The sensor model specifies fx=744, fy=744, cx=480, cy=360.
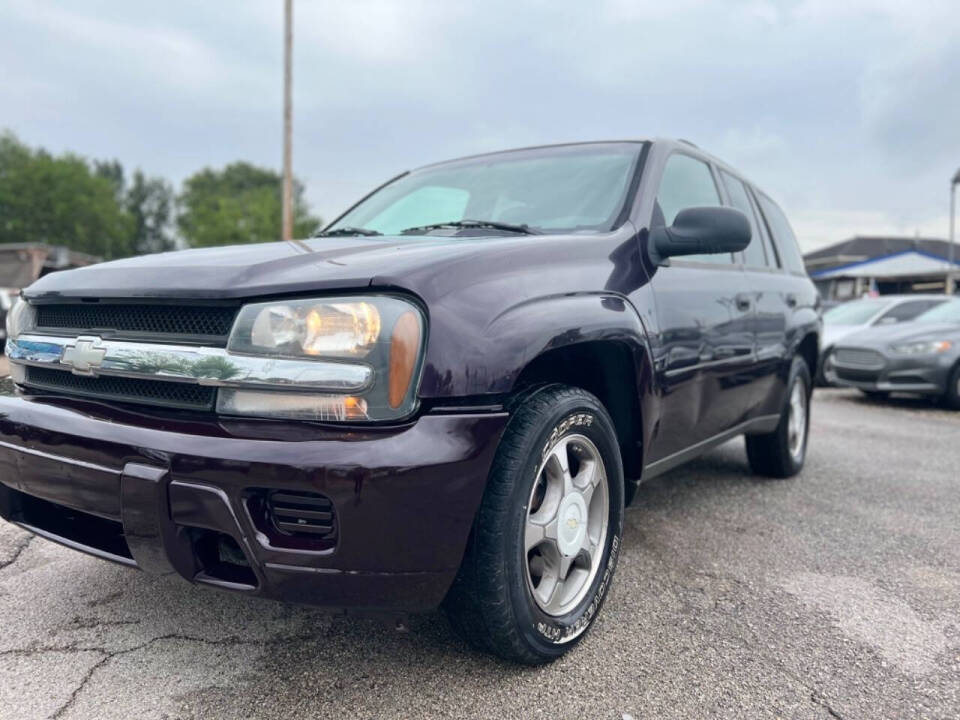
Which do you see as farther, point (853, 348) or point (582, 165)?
point (853, 348)

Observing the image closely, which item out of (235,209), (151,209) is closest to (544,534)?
(235,209)

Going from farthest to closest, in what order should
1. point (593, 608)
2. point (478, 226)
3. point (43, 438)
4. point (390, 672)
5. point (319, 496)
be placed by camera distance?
point (478, 226) → point (593, 608) → point (390, 672) → point (43, 438) → point (319, 496)

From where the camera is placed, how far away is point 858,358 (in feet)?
30.1

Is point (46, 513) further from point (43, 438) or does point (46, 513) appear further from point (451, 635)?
point (451, 635)

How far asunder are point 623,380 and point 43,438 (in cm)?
169

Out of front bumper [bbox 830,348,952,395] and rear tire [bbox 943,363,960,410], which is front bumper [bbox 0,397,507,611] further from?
rear tire [bbox 943,363,960,410]

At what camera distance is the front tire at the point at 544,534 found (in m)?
1.85

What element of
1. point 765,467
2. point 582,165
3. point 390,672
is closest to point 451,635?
point 390,672

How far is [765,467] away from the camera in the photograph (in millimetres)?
4477

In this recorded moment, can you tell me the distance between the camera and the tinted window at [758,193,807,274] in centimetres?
438

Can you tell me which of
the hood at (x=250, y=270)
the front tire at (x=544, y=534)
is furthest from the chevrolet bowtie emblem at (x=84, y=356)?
the front tire at (x=544, y=534)

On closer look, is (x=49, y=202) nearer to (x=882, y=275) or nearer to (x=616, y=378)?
(x=882, y=275)

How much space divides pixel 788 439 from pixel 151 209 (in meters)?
91.4

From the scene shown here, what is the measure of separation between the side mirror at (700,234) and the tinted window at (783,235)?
1861mm
